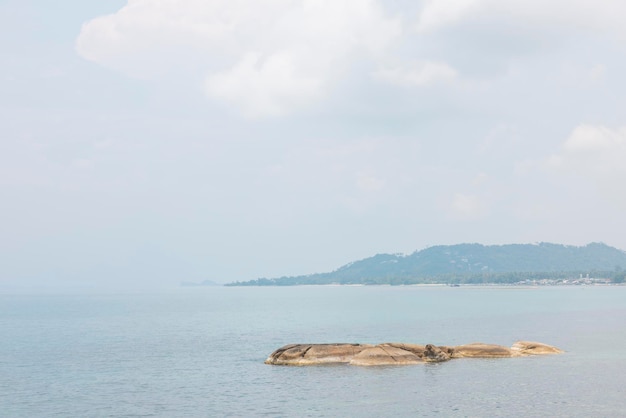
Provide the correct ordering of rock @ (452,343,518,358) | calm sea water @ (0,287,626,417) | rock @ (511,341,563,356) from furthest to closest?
rock @ (511,341,563,356) < rock @ (452,343,518,358) < calm sea water @ (0,287,626,417)

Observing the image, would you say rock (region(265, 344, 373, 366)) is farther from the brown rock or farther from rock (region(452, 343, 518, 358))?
rock (region(452, 343, 518, 358))

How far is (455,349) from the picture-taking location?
78.2 m

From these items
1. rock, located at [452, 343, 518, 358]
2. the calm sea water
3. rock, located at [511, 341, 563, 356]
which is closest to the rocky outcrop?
rock, located at [452, 343, 518, 358]

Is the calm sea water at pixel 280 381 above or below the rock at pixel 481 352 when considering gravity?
below

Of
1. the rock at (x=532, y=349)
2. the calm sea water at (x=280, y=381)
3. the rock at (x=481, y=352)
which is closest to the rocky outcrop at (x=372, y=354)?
the rock at (x=481, y=352)

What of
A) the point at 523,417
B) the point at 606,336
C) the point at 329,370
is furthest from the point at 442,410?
the point at 606,336

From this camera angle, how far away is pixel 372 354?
2788 inches

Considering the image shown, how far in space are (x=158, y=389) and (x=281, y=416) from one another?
53.2ft

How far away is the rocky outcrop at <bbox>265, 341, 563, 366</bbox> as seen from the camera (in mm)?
71062

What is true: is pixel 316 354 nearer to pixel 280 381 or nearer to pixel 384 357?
pixel 384 357

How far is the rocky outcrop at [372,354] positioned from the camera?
71.1 meters

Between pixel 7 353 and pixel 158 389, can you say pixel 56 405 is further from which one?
pixel 7 353

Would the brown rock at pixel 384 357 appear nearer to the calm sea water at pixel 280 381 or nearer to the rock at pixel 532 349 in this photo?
the calm sea water at pixel 280 381

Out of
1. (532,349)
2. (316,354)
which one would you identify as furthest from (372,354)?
(532,349)
